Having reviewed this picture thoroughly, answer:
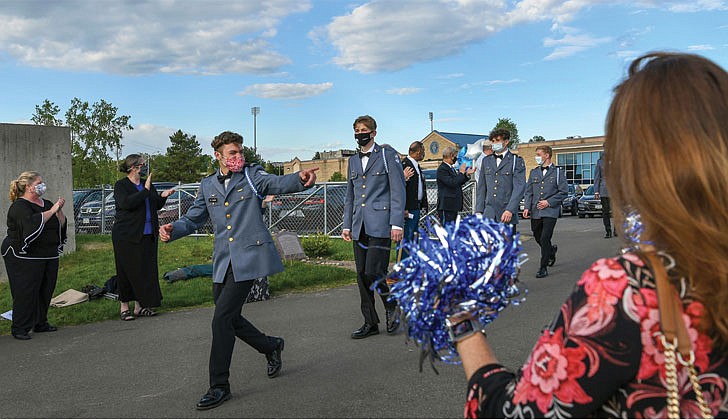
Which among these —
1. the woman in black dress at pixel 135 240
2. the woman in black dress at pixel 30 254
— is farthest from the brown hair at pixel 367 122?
the woman in black dress at pixel 30 254

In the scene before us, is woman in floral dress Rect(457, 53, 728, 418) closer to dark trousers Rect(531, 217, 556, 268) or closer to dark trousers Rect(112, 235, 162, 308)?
dark trousers Rect(112, 235, 162, 308)

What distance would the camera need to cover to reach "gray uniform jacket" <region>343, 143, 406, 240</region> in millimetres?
6621

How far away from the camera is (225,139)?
205 inches

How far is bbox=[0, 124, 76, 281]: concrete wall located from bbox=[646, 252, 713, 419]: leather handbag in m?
12.2

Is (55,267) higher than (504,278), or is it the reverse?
(504,278)

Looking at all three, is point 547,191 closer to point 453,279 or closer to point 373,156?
point 373,156

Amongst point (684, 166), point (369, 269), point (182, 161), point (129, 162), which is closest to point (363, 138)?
point (369, 269)

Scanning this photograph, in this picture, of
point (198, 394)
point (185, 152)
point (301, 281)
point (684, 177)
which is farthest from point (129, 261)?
point (185, 152)

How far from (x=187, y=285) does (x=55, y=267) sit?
7.81ft

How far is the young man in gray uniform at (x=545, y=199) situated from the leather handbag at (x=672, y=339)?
363 inches

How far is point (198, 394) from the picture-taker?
195 inches

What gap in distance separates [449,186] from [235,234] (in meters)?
5.97

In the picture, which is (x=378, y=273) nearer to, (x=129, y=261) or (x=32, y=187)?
(x=129, y=261)

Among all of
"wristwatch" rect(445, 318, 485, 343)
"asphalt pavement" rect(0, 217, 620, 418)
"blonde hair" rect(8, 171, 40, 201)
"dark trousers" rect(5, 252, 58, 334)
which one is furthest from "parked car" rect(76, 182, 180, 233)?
"wristwatch" rect(445, 318, 485, 343)
